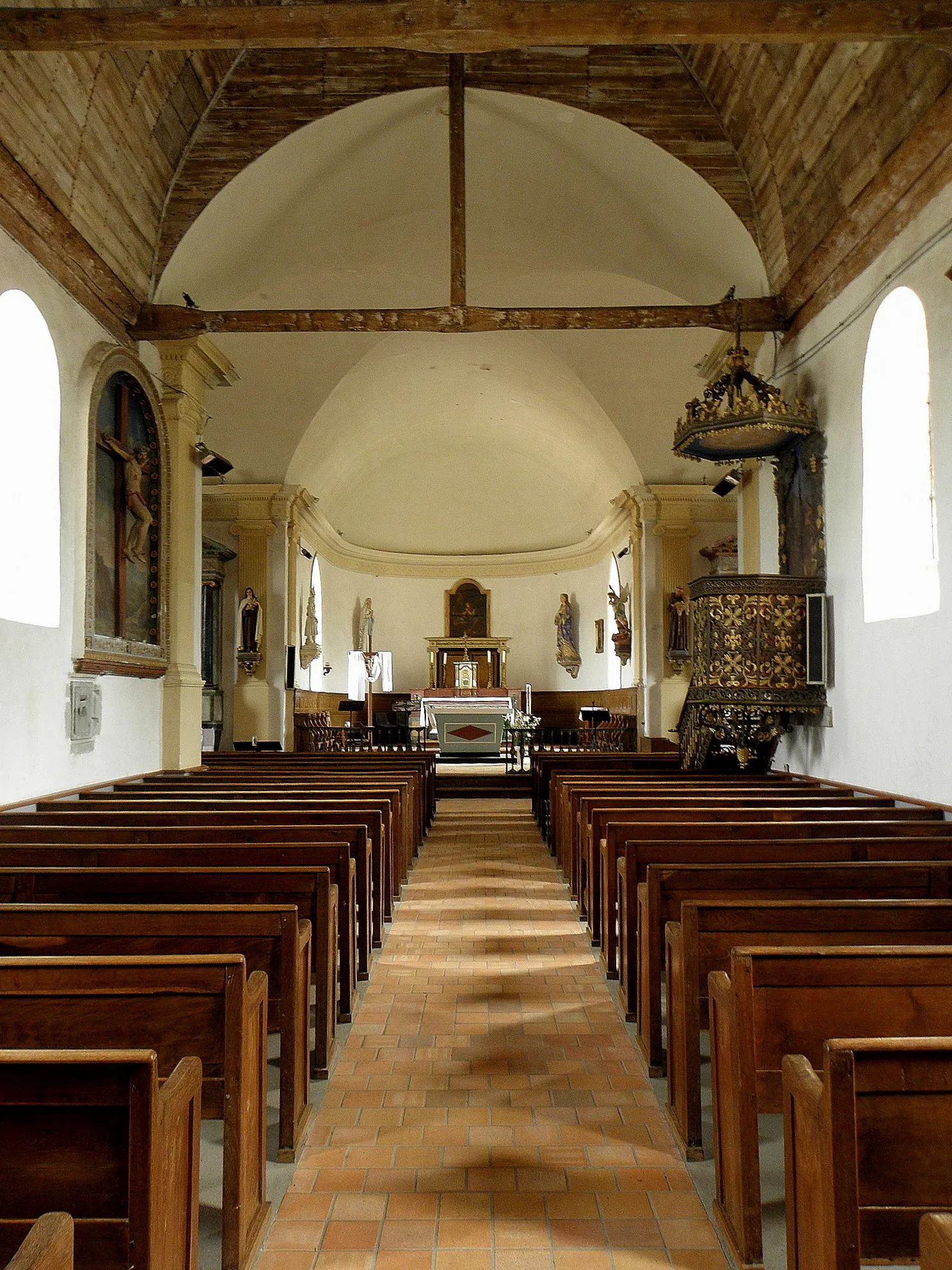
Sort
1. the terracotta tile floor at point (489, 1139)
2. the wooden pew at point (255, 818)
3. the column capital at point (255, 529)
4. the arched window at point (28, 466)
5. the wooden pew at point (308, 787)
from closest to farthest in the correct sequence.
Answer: the terracotta tile floor at point (489, 1139) < the wooden pew at point (255, 818) < the arched window at point (28, 466) < the wooden pew at point (308, 787) < the column capital at point (255, 529)

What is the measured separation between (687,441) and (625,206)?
3.47 metres

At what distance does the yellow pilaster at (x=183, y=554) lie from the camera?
9.15 meters

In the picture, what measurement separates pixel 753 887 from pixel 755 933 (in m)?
0.70

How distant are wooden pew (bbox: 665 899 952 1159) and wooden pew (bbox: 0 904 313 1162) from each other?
1.21m

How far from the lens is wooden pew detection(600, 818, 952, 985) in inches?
170

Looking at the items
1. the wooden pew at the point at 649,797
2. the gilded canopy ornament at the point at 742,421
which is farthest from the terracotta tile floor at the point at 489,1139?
the gilded canopy ornament at the point at 742,421

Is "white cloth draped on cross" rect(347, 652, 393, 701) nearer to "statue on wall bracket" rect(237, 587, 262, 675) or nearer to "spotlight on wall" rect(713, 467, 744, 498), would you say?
"statue on wall bracket" rect(237, 587, 262, 675)

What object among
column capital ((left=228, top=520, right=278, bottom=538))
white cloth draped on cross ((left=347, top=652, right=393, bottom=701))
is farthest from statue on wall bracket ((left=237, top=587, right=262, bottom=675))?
white cloth draped on cross ((left=347, top=652, right=393, bottom=701))

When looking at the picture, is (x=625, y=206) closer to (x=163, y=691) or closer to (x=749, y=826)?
(x=163, y=691)

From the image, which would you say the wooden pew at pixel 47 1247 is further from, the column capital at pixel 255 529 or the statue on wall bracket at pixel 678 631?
the column capital at pixel 255 529

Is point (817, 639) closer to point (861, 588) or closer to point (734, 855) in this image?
point (861, 588)

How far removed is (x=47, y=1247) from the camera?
3.93 feet

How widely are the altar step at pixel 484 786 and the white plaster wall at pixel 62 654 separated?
246 inches

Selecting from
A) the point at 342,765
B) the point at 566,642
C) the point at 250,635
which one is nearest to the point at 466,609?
the point at 566,642
